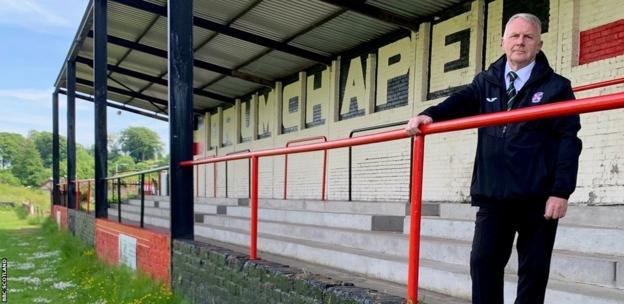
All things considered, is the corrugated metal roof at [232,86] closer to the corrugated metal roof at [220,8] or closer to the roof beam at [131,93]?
the roof beam at [131,93]

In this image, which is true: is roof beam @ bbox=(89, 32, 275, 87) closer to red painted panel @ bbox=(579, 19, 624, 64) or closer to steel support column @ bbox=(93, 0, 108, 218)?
steel support column @ bbox=(93, 0, 108, 218)

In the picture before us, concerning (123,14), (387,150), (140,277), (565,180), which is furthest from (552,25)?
(123,14)

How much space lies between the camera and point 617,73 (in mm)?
5324

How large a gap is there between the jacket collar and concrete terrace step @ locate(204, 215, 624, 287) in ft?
4.14

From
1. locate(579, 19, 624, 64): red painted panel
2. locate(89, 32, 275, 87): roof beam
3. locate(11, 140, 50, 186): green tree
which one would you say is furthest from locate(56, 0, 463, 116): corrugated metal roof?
locate(11, 140, 50, 186): green tree

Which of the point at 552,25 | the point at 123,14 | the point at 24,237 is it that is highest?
the point at 123,14

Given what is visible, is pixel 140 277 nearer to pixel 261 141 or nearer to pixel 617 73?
pixel 617 73

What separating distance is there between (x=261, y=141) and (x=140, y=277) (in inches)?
338

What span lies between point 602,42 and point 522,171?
14.3 feet

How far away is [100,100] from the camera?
10.2 meters

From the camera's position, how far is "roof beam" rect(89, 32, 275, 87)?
13672 millimetres

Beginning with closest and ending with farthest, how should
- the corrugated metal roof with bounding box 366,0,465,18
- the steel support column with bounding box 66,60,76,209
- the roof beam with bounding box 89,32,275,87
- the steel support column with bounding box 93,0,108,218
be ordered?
the corrugated metal roof with bounding box 366,0,465,18, the steel support column with bounding box 93,0,108,218, the roof beam with bounding box 89,32,275,87, the steel support column with bounding box 66,60,76,209

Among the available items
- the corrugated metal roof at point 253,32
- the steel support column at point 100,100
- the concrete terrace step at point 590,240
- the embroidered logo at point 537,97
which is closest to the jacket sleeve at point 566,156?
the embroidered logo at point 537,97

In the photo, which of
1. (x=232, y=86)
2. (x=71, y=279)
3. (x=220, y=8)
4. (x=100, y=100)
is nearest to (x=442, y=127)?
(x=71, y=279)
